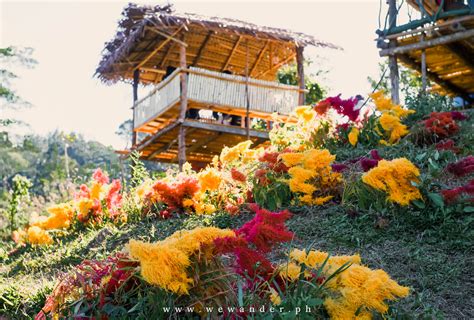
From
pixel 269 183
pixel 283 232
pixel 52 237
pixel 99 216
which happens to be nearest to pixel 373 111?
pixel 269 183

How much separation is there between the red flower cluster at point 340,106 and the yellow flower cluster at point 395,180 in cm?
238

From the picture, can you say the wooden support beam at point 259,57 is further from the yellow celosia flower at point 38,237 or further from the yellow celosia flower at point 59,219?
the yellow celosia flower at point 38,237

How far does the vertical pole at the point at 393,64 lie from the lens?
10.6m

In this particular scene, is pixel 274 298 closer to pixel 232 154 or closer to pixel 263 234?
pixel 263 234

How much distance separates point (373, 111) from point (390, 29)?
3740mm

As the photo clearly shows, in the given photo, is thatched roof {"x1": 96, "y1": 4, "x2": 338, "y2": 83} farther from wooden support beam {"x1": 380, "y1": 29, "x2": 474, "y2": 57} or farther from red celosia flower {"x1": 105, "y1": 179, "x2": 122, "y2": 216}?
red celosia flower {"x1": 105, "y1": 179, "x2": 122, "y2": 216}

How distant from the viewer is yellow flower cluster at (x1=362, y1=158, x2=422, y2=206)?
15.6 ft

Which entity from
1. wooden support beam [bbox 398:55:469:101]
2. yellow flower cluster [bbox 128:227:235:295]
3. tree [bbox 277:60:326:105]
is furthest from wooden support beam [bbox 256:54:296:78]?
yellow flower cluster [bbox 128:227:235:295]

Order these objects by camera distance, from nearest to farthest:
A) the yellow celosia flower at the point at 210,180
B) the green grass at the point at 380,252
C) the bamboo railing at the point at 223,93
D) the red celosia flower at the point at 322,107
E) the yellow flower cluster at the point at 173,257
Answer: the yellow flower cluster at the point at 173,257 < the green grass at the point at 380,252 < the yellow celosia flower at the point at 210,180 < the red celosia flower at the point at 322,107 < the bamboo railing at the point at 223,93

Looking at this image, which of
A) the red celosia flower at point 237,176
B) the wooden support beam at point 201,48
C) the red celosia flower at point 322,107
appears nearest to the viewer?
the red celosia flower at point 237,176

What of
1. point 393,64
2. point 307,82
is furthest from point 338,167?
point 307,82

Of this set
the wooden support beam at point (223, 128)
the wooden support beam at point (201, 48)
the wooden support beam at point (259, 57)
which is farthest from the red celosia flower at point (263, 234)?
the wooden support beam at point (259, 57)

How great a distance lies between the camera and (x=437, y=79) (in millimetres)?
13664

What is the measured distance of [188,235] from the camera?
298cm
